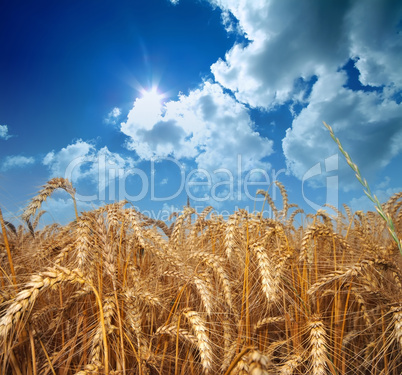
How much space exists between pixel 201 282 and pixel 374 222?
4.04 metres

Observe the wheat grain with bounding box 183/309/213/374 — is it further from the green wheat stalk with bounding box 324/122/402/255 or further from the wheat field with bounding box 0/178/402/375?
the green wheat stalk with bounding box 324/122/402/255

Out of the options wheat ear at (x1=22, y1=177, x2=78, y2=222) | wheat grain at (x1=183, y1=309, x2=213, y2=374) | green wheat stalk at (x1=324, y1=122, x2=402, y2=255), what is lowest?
wheat grain at (x1=183, y1=309, x2=213, y2=374)

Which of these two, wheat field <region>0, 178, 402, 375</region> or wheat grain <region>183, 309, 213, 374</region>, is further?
wheat field <region>0, 178, 402, 375</region>

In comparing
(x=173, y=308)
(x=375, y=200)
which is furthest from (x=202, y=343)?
(x=375, y=200)

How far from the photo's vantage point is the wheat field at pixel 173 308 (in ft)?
5.80

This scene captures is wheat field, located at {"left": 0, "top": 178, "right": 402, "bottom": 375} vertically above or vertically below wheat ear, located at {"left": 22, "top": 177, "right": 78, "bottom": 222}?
below

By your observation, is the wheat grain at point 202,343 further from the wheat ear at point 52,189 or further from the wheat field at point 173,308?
the wheat ear at point 52,189

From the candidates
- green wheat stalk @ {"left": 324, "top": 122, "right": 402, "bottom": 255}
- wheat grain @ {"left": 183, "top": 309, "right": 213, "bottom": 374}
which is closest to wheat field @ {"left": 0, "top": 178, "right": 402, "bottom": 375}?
wheat grain @ {"left": 183, "top": 309, "right": 213, "bottom": 374}

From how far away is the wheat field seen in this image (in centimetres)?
177

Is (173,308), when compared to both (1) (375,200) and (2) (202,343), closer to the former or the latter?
(2) (202,343)

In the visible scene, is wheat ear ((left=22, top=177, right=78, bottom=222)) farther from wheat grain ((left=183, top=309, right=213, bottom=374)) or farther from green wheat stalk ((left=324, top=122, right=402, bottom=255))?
green wheat stalk ((left=324, top=122, right=402, bottom=255))

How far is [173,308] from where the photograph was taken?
7.25ft

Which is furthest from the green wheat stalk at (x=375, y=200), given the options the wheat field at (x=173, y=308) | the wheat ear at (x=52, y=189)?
the wheat ear at (x=52, y=189)

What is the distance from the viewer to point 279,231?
283 centimetres
